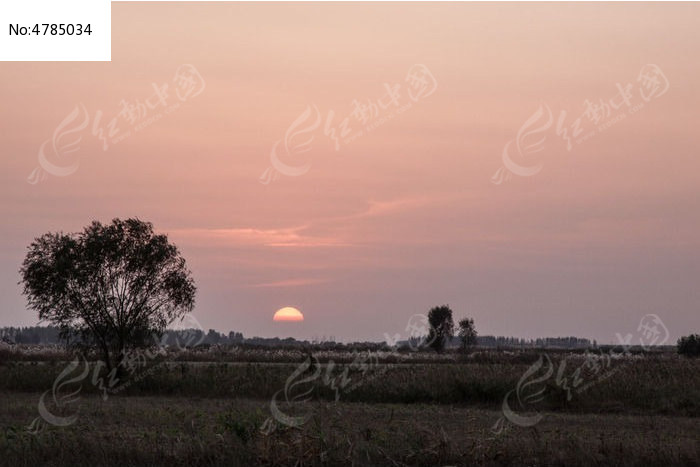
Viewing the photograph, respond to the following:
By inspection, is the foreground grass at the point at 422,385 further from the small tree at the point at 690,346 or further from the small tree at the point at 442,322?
the small tree at the point at 442,322

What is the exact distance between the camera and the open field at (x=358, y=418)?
2023 cm

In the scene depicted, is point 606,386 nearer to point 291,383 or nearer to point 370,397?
point 370,397

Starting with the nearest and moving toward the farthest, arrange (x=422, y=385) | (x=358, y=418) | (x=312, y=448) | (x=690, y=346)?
1. (x=312, y=448)
2. (x=358, y=418)
3. (x=422, y=385)
4. (x=690, y=346)

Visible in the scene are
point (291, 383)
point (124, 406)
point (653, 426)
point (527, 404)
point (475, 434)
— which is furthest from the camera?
point (291, 383)

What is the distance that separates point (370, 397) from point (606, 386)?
1193 cm

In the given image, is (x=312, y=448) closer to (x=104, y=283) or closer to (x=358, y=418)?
(x=358, y=418)

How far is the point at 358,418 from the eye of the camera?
31.5 metres

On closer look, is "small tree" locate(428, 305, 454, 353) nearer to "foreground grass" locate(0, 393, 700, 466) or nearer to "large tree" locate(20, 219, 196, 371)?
"large tree" locate(20, 219, 196, 371)

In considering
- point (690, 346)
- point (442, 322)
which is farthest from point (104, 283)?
point (442, 322)

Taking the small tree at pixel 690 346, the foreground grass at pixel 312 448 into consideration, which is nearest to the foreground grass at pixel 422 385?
the foreground grass at pixel 312 448

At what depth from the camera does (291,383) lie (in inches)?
1969

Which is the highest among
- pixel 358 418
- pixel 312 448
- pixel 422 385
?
pixel 422 385

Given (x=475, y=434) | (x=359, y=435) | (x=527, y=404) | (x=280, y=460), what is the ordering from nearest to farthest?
(x=280, y=460), (x=359, y=435), (x=475, y=434), (x=527, y=404)

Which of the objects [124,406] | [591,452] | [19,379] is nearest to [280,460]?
[591,452]
